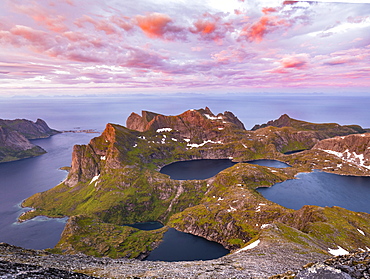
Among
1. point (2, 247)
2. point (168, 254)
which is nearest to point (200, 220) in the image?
point (168, 254)

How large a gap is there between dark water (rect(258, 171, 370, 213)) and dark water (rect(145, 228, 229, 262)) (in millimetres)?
62267

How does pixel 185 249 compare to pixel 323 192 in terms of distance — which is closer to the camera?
pixel 185 249

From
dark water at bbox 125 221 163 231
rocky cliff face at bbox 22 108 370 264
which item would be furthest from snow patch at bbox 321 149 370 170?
dark water at bbox 125 221 163 231

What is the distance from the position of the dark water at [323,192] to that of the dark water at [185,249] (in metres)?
62.3

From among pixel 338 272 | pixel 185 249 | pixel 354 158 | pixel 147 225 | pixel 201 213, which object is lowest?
pixel 147 225

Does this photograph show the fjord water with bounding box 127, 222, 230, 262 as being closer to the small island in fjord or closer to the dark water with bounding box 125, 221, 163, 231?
the small island in fjord

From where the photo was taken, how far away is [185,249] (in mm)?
91312

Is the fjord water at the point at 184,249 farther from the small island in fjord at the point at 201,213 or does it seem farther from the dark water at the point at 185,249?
the small island in fjord at the point at 201,213

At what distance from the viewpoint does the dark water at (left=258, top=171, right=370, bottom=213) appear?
130000mm

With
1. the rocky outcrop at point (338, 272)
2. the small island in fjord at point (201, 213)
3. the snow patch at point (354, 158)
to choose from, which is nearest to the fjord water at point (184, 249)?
the small island in fjord at point (201, 213)

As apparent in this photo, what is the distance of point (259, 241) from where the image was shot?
5075 cm

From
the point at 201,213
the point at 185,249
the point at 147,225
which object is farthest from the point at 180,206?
the point at 185,249

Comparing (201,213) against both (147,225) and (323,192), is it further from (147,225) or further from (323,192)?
(323,192)

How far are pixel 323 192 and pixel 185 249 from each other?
11437 cm
